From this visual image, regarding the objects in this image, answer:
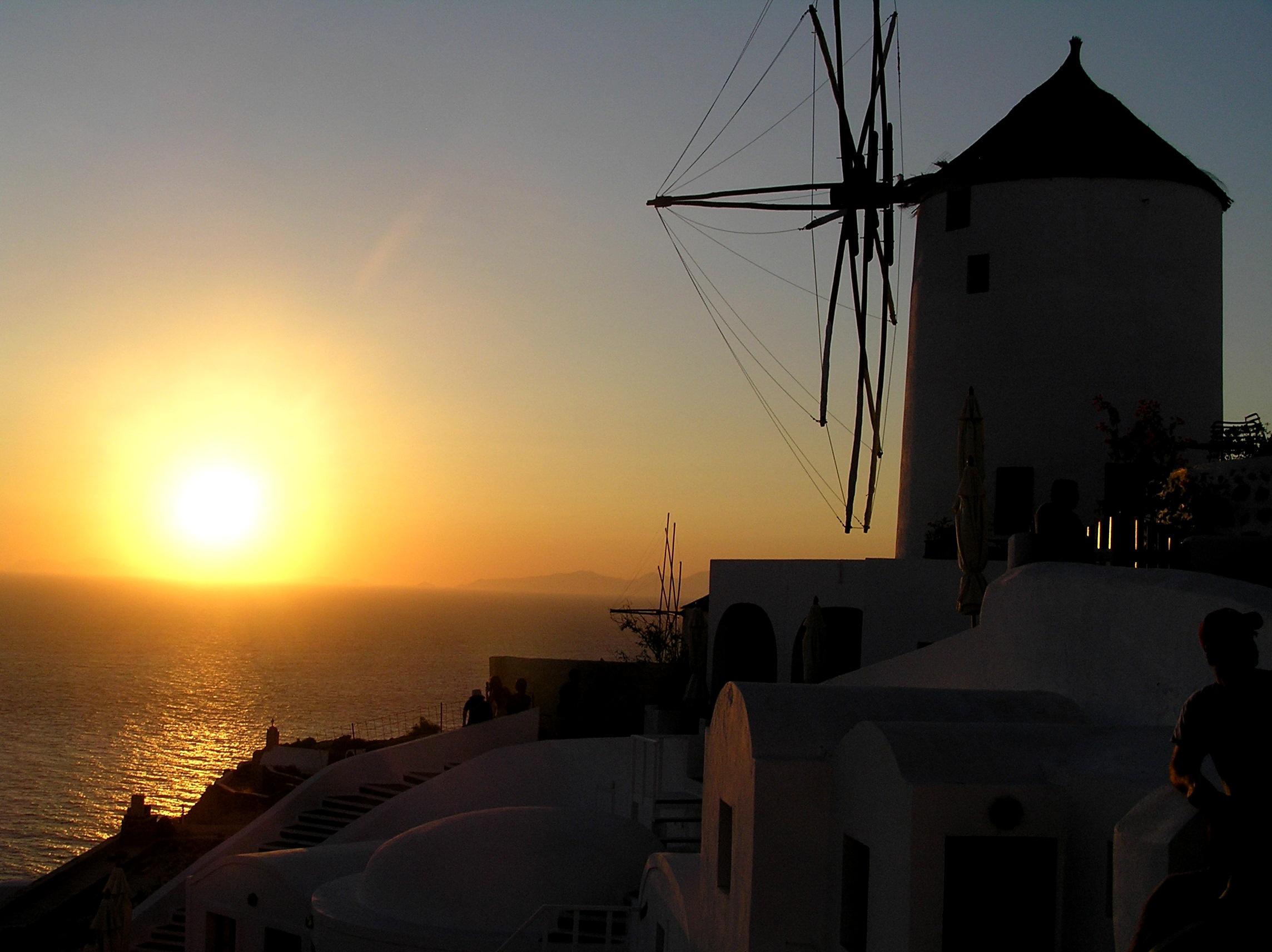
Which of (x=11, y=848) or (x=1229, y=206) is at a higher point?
(x=1229, y=206)

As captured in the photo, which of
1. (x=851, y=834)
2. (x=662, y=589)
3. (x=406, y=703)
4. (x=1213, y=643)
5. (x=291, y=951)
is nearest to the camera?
(x=1213, y=643)

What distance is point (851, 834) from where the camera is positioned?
26.6ft

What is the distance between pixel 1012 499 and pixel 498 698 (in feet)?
38.3

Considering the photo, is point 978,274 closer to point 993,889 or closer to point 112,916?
point 993,889

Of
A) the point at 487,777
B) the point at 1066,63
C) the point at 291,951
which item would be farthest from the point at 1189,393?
the point at 291,951

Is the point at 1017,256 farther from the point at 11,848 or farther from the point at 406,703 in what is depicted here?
the point at 406,703

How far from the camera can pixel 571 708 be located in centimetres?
2688

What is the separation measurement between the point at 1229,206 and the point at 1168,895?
20.9 meters

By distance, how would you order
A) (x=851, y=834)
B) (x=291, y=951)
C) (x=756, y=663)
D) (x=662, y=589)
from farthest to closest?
(x=662, y=589), (x=756, y=663), (x=291, y=951), (x=851, y=834)

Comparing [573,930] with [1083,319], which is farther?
[1083,319]

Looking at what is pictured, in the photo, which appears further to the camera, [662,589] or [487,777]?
[662,589]

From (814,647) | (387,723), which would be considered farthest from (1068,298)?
(387,723)

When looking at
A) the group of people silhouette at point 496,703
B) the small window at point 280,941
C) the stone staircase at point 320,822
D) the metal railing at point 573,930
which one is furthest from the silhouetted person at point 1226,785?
the group of people silhouette at point 496,703

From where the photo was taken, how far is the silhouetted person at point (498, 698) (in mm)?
26734
